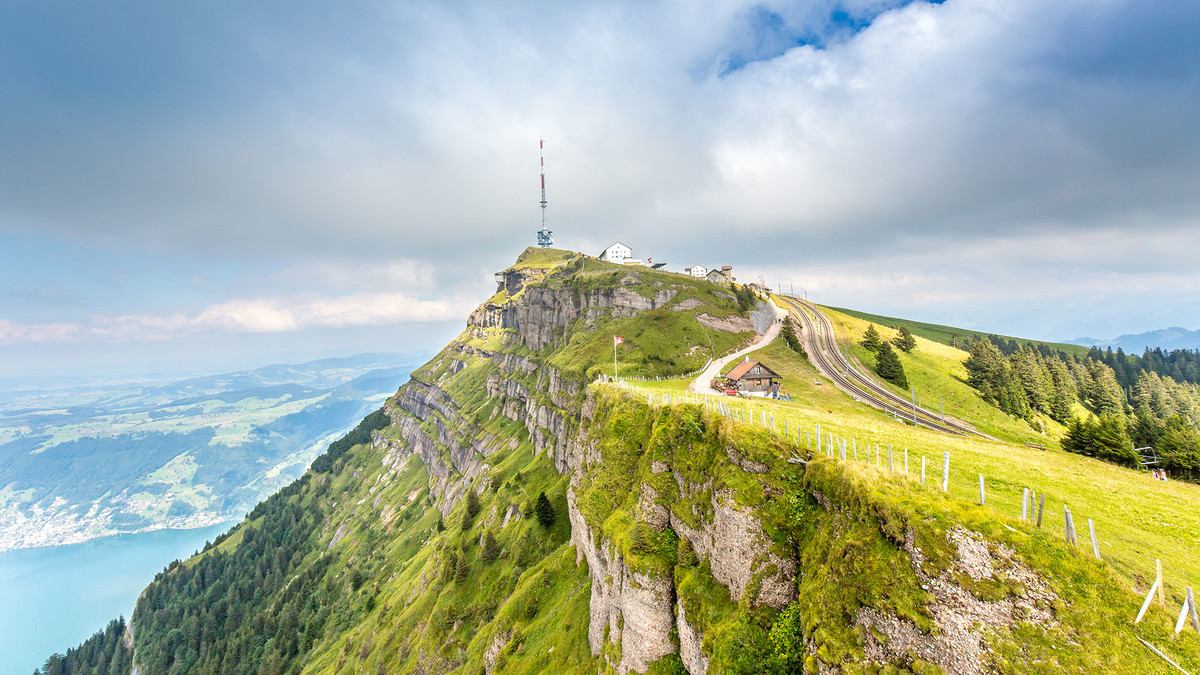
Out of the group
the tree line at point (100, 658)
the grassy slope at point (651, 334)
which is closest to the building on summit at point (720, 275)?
the grassy slope at point (651, 334)

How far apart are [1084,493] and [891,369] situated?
6090cm

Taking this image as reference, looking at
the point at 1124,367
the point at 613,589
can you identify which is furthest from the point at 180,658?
the point at 1124,367

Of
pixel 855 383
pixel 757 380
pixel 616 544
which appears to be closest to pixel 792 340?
pixel 855 383

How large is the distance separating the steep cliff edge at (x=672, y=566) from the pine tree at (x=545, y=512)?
140 centimetres

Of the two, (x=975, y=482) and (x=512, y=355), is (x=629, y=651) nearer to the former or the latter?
(x=975, y=482)

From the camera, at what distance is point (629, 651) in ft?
107

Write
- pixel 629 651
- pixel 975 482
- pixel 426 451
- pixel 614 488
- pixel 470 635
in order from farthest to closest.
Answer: pixel 426 451 → pixel 470 635 → pixel 614 488 → pixel 629 651 → pixel 975 482

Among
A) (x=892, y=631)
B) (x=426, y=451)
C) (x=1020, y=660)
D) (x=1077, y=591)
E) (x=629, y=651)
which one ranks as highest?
(x=1077, y=591)

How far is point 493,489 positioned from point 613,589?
71.4 metres

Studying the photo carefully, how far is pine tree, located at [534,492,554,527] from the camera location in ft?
222

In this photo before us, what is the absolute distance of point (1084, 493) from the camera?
21.9m

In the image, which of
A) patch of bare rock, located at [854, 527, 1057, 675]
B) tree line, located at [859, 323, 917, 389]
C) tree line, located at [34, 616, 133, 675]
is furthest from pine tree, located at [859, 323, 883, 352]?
tree line, located at [34, 616, 133, 675]

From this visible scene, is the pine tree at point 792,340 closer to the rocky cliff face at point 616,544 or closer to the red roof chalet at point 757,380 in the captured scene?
the rocky cliff face at point 616,544

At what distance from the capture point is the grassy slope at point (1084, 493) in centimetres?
1598
